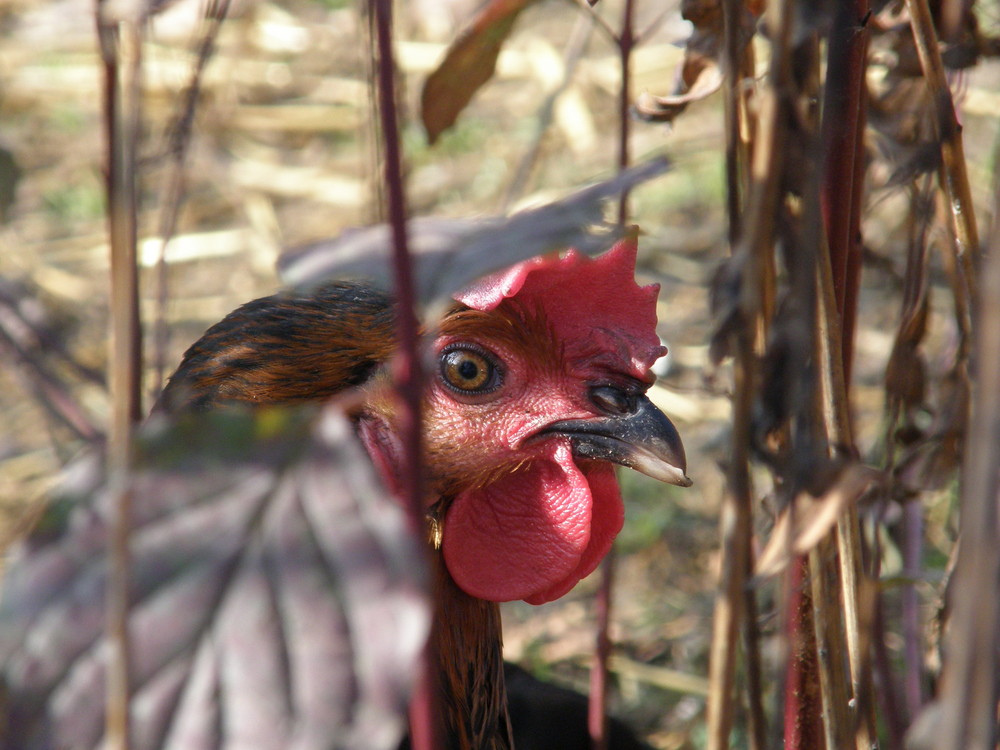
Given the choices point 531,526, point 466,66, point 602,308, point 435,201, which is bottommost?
point 435,201

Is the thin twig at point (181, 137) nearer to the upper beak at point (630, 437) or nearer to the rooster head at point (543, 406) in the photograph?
the rooster head at point (543, 406)

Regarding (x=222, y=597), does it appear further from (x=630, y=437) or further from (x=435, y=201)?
(x=435, y=201)

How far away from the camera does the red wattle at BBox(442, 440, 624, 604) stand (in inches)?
60.0

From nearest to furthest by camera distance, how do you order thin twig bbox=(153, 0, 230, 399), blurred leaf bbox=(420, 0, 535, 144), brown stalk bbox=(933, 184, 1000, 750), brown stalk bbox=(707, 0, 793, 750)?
brown stalk bbox=(933, 184, 1000, 750) < brown stalk bbox=(707, 0, 793, 750) < blurred leaf bbox=(420, 0, 535, 144) < thin twig bbox=(153, 0, 230, 399)

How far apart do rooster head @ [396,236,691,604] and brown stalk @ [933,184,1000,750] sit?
79 cm

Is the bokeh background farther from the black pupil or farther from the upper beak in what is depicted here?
the black pupil

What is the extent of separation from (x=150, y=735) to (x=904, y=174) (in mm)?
A: 1004

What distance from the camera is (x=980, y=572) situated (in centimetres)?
63

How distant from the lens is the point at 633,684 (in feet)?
8.66

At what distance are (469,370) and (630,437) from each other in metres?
0.24

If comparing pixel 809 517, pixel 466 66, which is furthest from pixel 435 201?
pixel 809 517

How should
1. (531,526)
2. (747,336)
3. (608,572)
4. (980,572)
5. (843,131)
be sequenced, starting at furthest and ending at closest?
(608,572), (531,526), (843,131), (747,336), (980,572)

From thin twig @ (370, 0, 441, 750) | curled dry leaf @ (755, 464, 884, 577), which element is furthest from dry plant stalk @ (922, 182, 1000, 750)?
thin twig @ (370, 0, 441, 750)

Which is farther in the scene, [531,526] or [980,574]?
[531,526]
